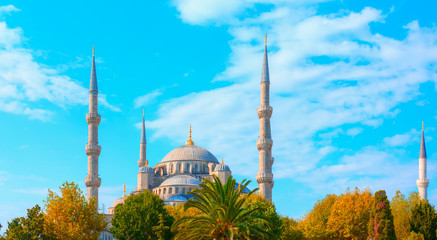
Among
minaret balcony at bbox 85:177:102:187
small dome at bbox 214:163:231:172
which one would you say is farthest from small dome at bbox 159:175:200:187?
minaret balcony at bbox 85:177:102:187

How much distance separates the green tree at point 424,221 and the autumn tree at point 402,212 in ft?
5.94

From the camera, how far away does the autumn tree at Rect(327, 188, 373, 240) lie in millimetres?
51406

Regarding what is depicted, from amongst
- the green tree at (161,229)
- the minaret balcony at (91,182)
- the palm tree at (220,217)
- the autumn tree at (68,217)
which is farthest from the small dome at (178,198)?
the palm tree at (220,217)

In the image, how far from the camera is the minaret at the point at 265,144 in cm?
7569

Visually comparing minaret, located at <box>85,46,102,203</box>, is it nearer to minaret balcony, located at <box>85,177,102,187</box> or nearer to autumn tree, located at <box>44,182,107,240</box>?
minaret balcony, located at <box>85,177,102,187</box>

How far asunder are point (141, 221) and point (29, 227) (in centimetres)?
1086

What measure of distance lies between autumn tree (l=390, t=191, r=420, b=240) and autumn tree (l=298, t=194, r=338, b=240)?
6.38m

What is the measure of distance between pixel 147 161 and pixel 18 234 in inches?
2205

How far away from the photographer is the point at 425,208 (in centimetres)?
4856

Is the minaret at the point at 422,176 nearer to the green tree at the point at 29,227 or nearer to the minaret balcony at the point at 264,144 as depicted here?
the minaret balcony at the point at 264,144

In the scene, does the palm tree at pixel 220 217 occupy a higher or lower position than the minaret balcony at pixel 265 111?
lower

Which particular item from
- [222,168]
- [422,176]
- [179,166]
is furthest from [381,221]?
[179,166]

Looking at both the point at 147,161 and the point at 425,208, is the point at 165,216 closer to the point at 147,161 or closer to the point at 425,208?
the point at 425,208

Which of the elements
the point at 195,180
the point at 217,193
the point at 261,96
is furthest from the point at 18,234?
the point at 195,180
